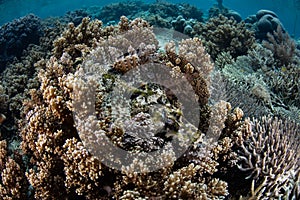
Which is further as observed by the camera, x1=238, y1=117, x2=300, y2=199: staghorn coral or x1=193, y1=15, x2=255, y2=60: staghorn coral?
x1=193, y1=15, x2=255, y2=60: staghorn coral

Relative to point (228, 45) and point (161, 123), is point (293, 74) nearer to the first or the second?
point (228, 45)

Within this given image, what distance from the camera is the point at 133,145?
2225 mm

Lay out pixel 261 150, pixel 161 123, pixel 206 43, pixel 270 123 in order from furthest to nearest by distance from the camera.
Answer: pixel 206 43 < pixel 270 123 < pixel 261 150 < pixel 161 123

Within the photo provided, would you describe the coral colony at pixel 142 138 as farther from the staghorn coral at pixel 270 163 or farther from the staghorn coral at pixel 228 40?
the staghorn coral at pixel 228 40

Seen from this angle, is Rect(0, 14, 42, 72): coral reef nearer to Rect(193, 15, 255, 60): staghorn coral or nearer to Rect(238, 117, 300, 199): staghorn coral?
Rect(193, 15, 255, 60): staghorn coral

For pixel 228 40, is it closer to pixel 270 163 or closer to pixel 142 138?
pixel 270 163

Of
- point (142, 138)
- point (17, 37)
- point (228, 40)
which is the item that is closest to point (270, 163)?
point (142, 138)

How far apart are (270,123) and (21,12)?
54588mm

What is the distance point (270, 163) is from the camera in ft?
9.43

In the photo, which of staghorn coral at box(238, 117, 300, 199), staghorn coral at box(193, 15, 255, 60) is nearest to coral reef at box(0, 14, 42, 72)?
staghorn coral at box(193, 15, 255, 60)

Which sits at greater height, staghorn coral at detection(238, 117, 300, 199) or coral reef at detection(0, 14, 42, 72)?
coral reef at detection(0, 14, 42, 72)

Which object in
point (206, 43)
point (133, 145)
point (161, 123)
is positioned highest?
point (206, 43)

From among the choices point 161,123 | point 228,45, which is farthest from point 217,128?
point 228,45

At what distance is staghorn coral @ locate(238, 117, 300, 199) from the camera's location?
2.66 m
